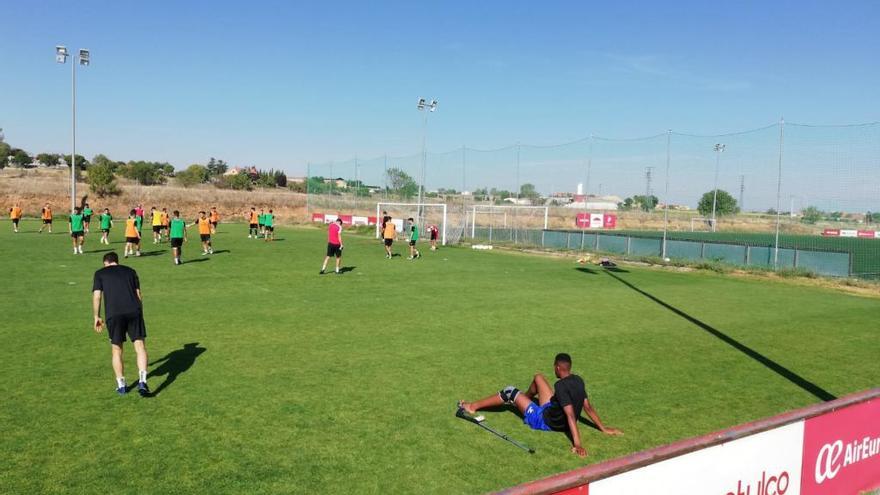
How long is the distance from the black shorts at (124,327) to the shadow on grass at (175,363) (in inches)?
28.3

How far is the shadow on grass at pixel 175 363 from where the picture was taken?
7.62m

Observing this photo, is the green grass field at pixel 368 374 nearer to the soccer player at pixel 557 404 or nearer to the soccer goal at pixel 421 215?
the soccer player at pixel 557 404

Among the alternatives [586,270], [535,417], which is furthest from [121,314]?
[586,270]

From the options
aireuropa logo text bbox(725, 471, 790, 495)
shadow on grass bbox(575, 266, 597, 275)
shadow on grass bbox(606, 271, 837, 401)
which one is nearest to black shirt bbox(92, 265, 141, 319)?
aireuropa logo text bbox(725, 471, 790, 495)

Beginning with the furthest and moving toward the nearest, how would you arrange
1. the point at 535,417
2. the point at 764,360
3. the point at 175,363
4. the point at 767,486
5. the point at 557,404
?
the point at 764,360 → the point at 175,363 → the point at 535,417 → the point at 557,404 → the point at 767,486

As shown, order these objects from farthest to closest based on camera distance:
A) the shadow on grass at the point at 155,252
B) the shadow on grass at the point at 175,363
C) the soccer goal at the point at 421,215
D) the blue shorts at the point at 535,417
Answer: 1. the soccer goal at the point at 421,215
2. the shadow on grass at the point at 155,252
3. the shadow on grass at the point at 175,363
4. the blue shorts at the point at 535,417

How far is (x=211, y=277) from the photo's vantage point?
17781 millimetres

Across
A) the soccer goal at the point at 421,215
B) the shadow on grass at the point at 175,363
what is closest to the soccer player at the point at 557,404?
the shadow on grass at the point at 175,363

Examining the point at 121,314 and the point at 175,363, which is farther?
the point at 175,363

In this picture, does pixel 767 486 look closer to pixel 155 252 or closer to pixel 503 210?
pixel 155 252

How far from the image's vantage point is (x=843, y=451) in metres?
4.70

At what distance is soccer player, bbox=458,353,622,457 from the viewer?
5.98 metres

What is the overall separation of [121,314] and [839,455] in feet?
23.9

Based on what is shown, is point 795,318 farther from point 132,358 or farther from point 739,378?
point 132,358
